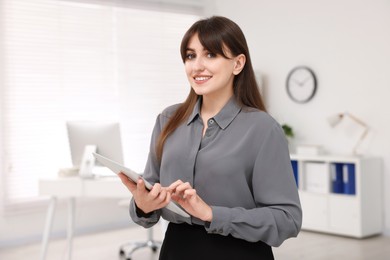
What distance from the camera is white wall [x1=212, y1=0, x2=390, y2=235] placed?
515cm

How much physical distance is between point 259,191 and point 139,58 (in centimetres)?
479

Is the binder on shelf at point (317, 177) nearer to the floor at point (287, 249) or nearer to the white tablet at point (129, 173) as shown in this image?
the floor at point (287, 249)

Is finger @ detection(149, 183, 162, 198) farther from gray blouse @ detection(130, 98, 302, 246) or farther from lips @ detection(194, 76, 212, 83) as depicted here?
lips @ detection(194, 76, 212, 83)

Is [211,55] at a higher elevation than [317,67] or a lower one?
lower

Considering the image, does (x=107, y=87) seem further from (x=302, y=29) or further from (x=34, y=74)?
(x=302, y=29)

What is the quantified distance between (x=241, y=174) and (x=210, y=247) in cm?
22

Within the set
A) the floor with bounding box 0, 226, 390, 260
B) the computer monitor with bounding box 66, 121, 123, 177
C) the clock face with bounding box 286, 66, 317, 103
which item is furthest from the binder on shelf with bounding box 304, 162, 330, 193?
the computer monitor with bounding box 66, 121, 123, 177

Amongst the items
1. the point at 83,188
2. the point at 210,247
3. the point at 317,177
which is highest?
the point at 210,247

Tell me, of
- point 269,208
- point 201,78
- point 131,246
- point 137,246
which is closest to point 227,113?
point 201,78

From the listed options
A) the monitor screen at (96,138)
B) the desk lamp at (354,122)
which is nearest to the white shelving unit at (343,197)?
the desk lamp at (354,122)

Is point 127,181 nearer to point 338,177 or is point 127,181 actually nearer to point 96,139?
point 96,139

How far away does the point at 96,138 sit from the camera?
389 cm

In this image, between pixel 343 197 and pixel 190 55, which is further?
pixel 343 197

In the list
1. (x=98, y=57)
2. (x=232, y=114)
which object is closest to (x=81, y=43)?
(x=98, y=57)
